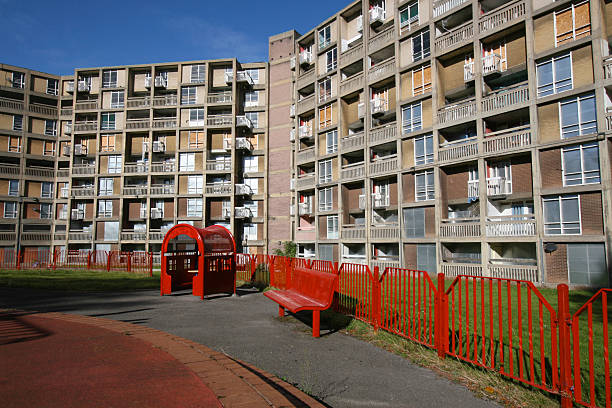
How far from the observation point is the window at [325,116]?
118 ft

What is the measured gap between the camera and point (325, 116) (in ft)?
120

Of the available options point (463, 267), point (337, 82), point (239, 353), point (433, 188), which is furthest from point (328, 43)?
point (239, 353)

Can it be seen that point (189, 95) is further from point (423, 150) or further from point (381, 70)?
point (423, 150)

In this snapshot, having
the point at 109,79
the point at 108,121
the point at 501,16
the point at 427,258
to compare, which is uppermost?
the point at 109,79

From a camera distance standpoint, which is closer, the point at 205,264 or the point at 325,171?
the point at 205,264

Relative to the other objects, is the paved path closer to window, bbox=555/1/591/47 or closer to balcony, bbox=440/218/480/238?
balcony, bbox=440/218/480/238

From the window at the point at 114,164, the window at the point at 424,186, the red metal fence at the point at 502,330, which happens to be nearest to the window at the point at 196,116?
the window at the point at 114,164

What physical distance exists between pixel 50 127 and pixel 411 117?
47.2 meters

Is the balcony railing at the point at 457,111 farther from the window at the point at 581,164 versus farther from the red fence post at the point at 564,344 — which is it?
the red fence post at the point at 564,344

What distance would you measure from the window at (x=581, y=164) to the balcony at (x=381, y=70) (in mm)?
14512

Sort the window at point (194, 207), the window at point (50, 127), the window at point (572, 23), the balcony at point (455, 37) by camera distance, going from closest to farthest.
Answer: the window at point (572, 23) → the balcony at point (455, 37) → the window at point (194, 207) → the window at point (50, 127)

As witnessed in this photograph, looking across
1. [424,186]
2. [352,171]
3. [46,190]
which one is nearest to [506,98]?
[424,186]

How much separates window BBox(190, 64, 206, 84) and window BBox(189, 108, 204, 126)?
370cm

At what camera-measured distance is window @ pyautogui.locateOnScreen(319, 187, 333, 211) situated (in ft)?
115
